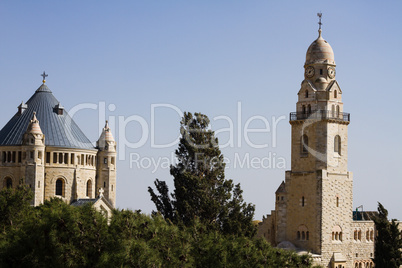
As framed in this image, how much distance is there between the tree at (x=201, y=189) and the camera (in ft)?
200

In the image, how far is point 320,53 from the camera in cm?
A: 7256

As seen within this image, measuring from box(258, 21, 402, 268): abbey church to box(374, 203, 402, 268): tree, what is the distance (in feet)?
14.4

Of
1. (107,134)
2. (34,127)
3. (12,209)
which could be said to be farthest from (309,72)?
(12,209)

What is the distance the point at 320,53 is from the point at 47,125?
32336 mm

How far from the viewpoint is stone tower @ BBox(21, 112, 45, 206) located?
239 feet

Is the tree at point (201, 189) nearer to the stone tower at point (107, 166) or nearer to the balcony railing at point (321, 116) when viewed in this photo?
the balcony railing at point (321, 116)

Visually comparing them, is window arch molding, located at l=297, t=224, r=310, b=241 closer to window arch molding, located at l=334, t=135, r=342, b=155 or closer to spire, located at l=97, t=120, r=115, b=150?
window arch molding, located at l=334, t=135, r=342, b=155

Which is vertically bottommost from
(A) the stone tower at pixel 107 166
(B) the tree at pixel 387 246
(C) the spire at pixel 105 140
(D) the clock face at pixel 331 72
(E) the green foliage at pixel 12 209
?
(B) the tree at pixel 387 246

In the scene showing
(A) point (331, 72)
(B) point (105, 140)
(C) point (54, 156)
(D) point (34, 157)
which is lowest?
(D) point (34, 157)

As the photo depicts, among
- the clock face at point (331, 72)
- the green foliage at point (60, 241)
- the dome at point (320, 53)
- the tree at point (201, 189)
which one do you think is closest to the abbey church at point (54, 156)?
the tree at point (201, 189)

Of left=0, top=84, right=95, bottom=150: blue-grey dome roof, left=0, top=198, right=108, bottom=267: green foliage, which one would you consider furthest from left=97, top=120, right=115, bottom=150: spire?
left=0, top=198, right=108, bottom=267: green foliage

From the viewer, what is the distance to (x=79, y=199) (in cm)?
7738

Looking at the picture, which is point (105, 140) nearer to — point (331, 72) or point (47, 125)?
point (47, 125)

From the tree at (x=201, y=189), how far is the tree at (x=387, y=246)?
47.1 feet
